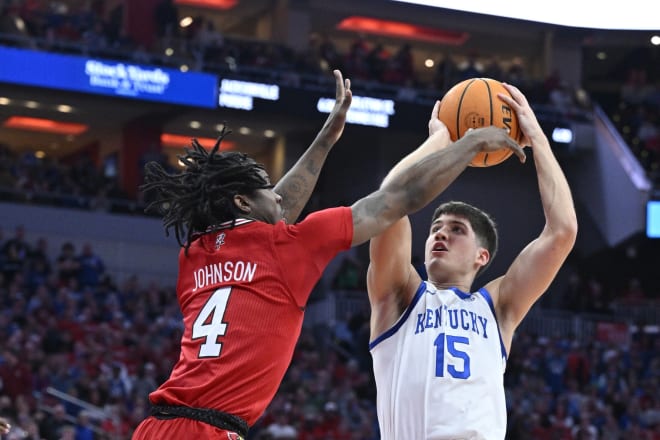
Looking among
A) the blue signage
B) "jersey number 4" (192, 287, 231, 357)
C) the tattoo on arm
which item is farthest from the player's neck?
the blue signage

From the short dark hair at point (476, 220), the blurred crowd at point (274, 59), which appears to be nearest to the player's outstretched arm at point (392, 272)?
the short dark hair at point (476, 220)

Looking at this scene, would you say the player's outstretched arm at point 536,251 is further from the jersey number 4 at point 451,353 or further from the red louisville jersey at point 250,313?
the red louisville jersey at point 250,313

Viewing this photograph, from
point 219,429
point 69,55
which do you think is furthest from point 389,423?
point 69,55

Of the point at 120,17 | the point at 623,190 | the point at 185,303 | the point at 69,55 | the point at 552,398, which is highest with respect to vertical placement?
the point at 120,17

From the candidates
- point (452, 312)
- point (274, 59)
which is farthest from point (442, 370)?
point (274, 59)

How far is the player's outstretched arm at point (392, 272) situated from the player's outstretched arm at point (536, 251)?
0.38m

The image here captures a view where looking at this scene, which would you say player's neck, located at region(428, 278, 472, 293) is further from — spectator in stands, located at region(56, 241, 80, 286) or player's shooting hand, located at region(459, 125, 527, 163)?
spectator in stands, located at region(56, 241, 80, 286)

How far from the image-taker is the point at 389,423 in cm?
494

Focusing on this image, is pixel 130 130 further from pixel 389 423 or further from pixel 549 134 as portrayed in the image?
pixel 389 423

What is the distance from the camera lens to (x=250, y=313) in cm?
432

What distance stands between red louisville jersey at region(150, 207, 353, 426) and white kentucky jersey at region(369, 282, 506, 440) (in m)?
0.69

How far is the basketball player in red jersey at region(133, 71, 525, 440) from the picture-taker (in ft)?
14.0

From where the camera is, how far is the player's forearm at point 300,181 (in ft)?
17.1

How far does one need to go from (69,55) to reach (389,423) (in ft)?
58.9
